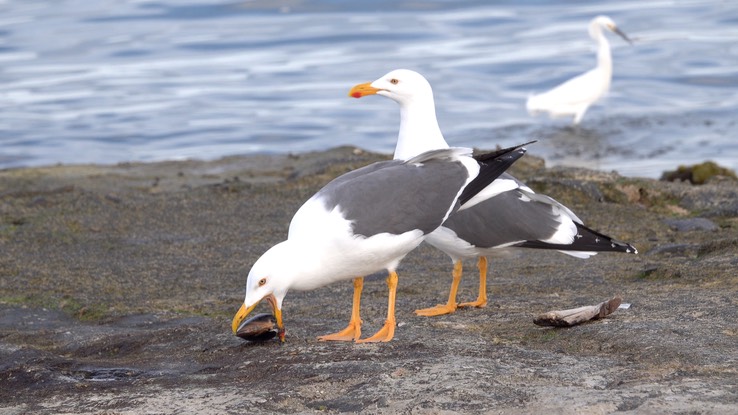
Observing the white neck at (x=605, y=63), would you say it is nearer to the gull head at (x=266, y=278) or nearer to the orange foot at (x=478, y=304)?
the orange foot at (x=478, y=304)

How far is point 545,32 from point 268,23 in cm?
610

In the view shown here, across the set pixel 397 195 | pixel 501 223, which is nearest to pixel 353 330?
pixel 397 195

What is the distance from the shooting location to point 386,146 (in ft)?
49.1

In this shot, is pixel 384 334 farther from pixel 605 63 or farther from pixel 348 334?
pixel 605 63

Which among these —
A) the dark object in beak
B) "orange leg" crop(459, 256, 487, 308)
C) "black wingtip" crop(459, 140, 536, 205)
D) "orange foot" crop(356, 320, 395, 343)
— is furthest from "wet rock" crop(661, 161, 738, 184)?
the dark object in beak

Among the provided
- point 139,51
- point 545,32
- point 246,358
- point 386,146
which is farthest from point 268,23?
point 246,358

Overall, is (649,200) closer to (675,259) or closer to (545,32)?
(675,259)

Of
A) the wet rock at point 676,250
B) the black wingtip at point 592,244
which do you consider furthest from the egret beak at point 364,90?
the wet rock at point 676,250

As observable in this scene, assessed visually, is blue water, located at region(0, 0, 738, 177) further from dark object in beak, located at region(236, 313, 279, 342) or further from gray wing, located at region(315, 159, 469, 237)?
dark object in beak, located at region(236, 313, 279, 342)

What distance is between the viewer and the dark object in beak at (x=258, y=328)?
4.95 meters

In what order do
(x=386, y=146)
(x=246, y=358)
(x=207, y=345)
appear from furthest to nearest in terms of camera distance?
(x=386, y=146)
(x=207, y=345)
(x=246, y=358)

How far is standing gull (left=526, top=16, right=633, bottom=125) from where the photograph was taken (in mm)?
16109

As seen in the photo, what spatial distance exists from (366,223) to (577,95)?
11919 mm

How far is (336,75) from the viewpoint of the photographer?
19703 mm
